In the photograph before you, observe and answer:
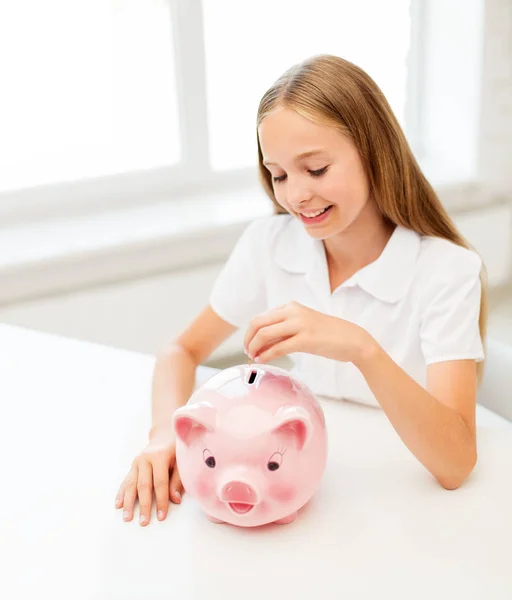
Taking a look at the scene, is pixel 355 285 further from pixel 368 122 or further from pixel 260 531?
pixel 260 531

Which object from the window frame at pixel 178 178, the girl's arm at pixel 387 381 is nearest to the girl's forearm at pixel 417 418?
the girl's arm at pixel 387 381

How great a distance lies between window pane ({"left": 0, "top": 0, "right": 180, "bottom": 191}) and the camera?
6.49 ft

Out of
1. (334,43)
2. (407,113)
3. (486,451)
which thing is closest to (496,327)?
(407,113)

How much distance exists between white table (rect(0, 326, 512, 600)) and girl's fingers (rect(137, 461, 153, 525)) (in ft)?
0.04

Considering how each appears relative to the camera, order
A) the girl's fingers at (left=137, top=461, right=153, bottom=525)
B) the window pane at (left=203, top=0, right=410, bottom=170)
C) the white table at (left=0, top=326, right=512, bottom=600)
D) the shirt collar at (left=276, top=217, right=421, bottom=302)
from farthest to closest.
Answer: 1. the window pane at (left=203, top=0, right=410, bottom=170)
2. the shirt collar at (left=276, top=217, right=421, bottom=302)
3. the girl's fingers at (left=137, top=461, right=153, bottom=525)
4. the white table at (left=0, top=326, right=512, bottom=600)

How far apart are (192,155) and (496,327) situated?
3.36 feet

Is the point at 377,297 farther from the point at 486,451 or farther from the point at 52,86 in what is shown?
the point at 52,86

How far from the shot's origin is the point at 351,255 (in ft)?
4.02

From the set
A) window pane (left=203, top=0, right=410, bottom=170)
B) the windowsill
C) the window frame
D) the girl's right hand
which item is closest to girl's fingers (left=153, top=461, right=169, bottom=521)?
the girl's right hand

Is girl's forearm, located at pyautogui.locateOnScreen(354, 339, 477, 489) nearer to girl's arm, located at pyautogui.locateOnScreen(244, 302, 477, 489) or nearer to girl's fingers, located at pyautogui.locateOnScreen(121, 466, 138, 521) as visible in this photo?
girl's arm, located at pyautogui.locateOnScreen(244, 302, 477, 489)

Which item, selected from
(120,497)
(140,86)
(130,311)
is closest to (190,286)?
(130,311)

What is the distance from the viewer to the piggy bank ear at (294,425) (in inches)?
30.4

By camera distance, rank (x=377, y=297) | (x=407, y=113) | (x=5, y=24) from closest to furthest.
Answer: (x=377, y=297), (x=5, y=24), (x=407, y=113)

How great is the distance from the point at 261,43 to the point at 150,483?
166 cm
